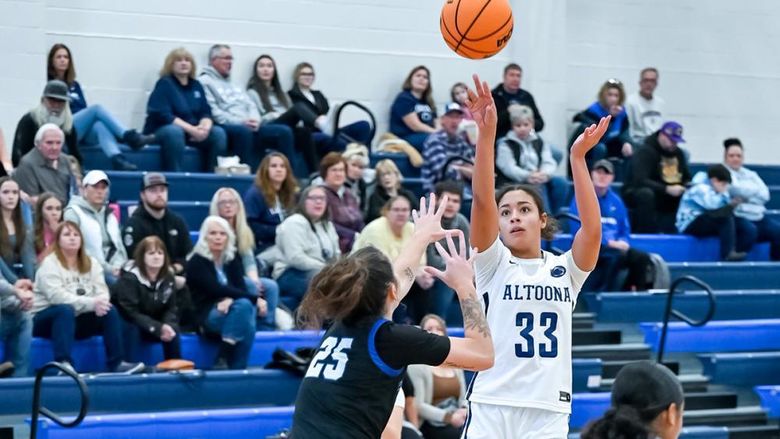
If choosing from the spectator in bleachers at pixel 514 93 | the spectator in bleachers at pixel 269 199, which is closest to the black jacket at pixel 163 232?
the spectator in bleachers at pixel 269 199

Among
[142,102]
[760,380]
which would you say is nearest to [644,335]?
[760,380]

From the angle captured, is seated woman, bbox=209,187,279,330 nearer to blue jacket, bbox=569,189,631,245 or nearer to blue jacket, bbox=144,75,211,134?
blue jacket, bbox=144,75,211,134

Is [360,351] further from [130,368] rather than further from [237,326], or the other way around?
[237,326]

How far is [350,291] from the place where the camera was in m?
4.25

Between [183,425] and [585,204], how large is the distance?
357 centimetres

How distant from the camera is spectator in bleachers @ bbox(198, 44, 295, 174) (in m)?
11.4

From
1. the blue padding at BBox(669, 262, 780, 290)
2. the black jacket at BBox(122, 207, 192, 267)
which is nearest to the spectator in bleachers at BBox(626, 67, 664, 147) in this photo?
the blue padding at BBox(669, 262, 780, 290)

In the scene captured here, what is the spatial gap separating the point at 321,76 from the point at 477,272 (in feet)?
25.8

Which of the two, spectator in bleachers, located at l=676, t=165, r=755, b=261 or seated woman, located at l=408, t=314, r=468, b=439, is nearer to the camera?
seated woman, located at l=408, t=314, r=468, b=439

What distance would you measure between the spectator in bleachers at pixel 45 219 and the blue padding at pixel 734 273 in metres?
5.12

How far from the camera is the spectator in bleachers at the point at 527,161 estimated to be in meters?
11.5

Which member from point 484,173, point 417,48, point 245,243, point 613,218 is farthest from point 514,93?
point 484,173

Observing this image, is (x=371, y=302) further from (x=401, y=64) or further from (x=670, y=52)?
(x=670, y=52)

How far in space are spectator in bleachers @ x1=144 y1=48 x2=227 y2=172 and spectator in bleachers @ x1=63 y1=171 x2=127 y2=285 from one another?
1750mm
